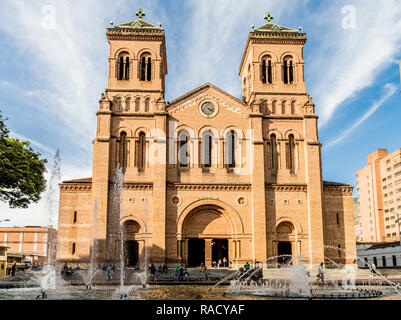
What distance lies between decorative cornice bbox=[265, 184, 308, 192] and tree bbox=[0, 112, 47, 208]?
2029 centimetres

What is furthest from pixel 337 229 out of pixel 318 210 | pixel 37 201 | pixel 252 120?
pixel 37 201

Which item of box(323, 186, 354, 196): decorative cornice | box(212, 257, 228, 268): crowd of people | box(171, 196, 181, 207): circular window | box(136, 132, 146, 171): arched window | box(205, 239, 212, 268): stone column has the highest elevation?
box(136, 132, 146, 171): arched window

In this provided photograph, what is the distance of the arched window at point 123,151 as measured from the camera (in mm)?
40250

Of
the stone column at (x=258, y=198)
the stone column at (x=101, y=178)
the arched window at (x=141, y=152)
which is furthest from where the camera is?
the arched window at (x=141, y=152)

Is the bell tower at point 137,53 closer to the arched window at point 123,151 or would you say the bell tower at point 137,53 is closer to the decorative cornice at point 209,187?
the arched window at point 123,151

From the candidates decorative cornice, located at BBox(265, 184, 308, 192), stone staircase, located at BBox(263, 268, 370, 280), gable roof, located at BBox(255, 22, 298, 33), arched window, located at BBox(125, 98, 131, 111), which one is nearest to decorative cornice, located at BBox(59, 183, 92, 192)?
arched window, located at BBox(125, 98, 131, 111)

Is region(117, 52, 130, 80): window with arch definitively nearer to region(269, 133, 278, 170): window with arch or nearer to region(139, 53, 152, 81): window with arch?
region(139, 53, 152, 81): window with arch

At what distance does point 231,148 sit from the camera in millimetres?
41438

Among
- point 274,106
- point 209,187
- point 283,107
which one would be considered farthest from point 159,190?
point 283,107

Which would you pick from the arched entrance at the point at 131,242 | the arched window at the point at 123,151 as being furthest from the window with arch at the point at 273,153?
the arched entrance at the point at 131,242

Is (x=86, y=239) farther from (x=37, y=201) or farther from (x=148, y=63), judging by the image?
(x=148, y=63)

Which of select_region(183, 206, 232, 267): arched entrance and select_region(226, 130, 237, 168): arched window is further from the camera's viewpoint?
select_region(226, 130, 237, 168): arched window

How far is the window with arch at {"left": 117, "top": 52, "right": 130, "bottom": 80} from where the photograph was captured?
43.5m

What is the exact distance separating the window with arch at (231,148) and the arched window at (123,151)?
9.62 m
